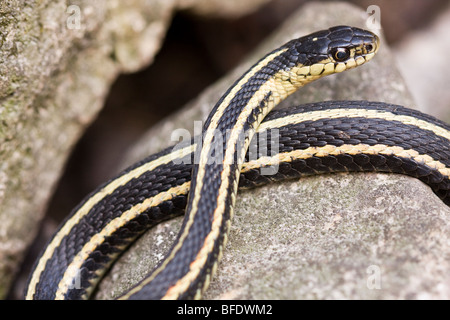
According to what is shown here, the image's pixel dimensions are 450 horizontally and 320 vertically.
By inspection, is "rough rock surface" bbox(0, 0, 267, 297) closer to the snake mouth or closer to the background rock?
the background rock

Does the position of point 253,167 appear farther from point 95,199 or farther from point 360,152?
point 95,199

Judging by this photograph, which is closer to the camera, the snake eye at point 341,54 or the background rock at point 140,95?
the background rock at point 140,95

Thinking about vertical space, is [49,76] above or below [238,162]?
above

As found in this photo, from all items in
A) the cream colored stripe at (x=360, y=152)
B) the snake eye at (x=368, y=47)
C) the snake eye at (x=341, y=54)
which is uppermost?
the snake eye at (x=368, y=47)

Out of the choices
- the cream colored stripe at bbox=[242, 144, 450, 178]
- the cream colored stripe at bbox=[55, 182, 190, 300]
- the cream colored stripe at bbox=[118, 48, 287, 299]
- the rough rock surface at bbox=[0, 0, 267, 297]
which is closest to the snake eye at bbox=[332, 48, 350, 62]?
the cream colored stripe at bbox=[118, 48, 287, 299]

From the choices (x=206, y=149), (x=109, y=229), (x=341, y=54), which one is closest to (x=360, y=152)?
(x=341, y=54)

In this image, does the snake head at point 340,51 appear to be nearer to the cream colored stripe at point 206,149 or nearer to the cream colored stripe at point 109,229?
the cream colored stripe at point 206,149

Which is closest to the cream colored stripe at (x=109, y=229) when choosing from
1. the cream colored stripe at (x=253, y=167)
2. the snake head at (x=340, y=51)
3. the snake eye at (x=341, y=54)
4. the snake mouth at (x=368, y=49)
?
the cream colored stripe at (x=253, y=167)
